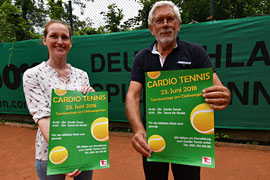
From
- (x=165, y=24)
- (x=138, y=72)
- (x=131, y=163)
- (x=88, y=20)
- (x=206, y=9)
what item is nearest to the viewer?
(x=165, y=24)

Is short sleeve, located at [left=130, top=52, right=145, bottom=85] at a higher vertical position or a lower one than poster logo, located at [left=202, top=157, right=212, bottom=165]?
higher

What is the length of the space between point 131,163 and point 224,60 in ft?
8.60

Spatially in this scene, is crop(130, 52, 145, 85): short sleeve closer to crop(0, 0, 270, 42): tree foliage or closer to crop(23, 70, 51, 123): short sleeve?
crop(23, 70, 51, 123): short sleeve

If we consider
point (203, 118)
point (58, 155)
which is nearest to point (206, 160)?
point (203, 118)

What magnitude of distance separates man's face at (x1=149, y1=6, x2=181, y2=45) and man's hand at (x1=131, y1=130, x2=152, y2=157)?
675 millimetres

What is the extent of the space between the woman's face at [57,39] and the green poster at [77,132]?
0.34 metres

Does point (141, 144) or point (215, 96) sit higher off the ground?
point (215, 96)

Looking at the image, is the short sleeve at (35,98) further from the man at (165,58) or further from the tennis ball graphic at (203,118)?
the tennis ball graphic at (203,118)

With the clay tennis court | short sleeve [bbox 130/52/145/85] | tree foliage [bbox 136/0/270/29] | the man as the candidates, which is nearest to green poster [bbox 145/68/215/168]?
the man

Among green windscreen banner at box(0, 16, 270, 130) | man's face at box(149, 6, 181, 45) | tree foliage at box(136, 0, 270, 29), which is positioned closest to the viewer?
man's face at box(149, 6, 181, 45)

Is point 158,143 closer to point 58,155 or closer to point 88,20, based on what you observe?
point 58,155

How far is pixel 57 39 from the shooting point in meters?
1.20

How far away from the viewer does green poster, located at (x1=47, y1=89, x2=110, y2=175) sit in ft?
3.39

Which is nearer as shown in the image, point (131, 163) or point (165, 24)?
point (165, 24)
